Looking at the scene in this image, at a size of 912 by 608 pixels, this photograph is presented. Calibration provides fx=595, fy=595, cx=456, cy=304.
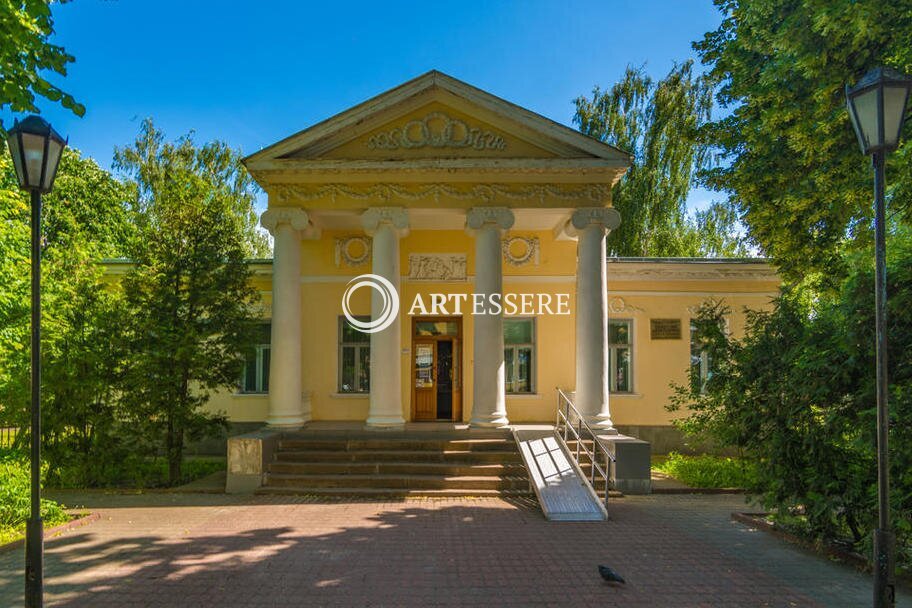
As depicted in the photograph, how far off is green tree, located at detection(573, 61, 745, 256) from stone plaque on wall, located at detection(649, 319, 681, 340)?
1045cm

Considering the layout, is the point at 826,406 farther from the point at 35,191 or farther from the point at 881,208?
the point at 35,191

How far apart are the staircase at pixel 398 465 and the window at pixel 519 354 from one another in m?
3.31

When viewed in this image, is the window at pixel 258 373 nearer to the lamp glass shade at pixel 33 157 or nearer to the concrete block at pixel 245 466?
the concrete block at pixel 245 466

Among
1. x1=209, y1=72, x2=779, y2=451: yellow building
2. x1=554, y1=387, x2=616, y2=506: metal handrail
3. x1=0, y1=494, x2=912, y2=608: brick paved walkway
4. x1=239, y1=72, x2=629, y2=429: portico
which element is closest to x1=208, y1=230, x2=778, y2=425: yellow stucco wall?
x1=209, y1=72, x2=779, y2=451: yellow building

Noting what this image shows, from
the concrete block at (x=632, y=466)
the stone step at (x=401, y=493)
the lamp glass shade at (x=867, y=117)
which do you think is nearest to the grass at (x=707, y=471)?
the concrete block at (x=632, y=466)

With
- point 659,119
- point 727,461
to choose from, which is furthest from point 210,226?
point 659,119

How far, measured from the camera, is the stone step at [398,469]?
1077 centimetres

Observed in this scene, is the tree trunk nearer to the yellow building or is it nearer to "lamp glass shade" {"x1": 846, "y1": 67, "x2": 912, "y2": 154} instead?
the yellow building

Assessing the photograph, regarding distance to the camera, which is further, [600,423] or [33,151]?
[600,423]

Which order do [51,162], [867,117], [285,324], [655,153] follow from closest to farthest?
[867,117]
[51,162]
[285,324]
[655,153]

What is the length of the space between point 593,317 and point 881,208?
7.43 m

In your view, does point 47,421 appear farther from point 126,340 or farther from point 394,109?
point 394,109

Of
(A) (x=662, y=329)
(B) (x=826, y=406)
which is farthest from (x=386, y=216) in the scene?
(B) (x=826, y=406)

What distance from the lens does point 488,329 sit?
12.0 metres
